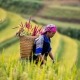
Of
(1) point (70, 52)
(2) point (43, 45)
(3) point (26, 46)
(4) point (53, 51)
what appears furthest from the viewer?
(1) point (70, 52)

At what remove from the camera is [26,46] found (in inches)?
264

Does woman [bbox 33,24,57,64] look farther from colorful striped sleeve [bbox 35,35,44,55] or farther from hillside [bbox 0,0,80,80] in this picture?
hillside [bbox 0,0,80,80]

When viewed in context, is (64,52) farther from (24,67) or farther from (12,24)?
(24,67)

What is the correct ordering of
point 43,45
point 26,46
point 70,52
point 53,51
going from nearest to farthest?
point 26,46 < point 43,45 < point 53,51 < point 70,52

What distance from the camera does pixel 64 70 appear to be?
5.96 meters

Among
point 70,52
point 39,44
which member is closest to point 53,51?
point 70,52

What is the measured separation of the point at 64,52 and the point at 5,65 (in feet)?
42.6

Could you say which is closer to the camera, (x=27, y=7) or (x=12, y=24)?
(x=12, y=24)

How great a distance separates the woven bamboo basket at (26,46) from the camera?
22.0ft

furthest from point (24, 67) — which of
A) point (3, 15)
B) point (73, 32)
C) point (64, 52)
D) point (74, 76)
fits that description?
point (73, 32)

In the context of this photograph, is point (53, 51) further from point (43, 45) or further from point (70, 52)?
point (43, 45)

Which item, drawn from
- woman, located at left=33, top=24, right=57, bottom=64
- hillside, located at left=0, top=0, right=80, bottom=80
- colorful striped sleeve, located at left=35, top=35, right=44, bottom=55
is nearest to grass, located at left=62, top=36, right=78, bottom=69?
hillside, located at left=0, top=0, right=80, bottom=80

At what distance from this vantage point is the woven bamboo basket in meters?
6.70

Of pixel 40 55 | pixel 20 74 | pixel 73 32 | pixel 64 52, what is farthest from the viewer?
pixel 73 32
